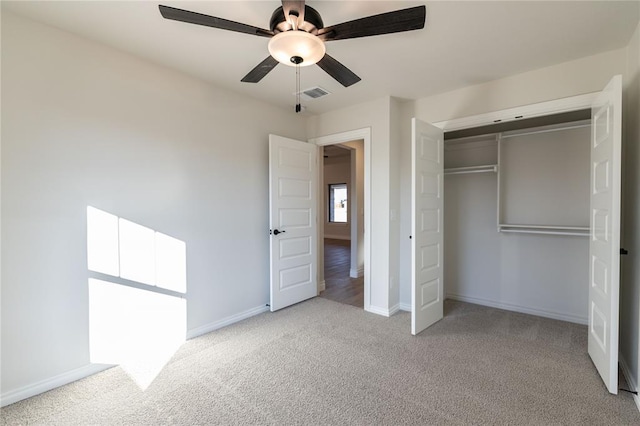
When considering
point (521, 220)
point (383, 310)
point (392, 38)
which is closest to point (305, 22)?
point (392, 38)

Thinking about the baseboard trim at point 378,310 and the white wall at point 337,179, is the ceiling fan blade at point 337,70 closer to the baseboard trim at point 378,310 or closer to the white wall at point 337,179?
the baseboard trim at point 378,310

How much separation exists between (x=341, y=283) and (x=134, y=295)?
3125 mm

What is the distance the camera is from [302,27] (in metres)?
1.67

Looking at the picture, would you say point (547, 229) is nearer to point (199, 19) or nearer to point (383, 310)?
point (383, 310)

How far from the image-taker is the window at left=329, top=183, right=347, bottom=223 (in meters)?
10.3

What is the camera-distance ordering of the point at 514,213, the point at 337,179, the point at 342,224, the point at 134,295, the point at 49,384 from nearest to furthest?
1. the point at 49,384
2. the point at 134,295
3. the point at 514,213
4. the point at 337,179
5. the point at 342,224

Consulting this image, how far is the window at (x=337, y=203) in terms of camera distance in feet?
33.7

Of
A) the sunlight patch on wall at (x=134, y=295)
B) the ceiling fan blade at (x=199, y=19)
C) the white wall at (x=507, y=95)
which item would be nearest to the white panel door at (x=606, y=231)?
the white wall at (x=507, y=95)

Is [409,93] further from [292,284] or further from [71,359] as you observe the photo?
[71,359]

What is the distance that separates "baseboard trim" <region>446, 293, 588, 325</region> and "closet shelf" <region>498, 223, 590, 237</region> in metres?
0.91

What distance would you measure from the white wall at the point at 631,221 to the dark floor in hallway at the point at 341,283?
2.39m

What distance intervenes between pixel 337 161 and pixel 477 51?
24.6ft

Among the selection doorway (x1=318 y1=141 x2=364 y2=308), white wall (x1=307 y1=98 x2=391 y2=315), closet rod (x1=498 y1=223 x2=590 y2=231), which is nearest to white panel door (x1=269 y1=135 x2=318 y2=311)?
doorway (x1=318 y1=141 x2=364 y2=308)

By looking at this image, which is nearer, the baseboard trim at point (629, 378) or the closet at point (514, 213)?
the baseboard trim at point (629, 378)
